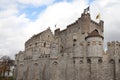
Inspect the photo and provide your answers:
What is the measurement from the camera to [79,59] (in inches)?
2269

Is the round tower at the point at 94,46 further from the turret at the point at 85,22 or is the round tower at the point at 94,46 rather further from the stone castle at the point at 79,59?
the turret at the point at 85,22

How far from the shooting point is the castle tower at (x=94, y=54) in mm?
55487

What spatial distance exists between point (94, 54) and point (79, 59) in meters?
3.75

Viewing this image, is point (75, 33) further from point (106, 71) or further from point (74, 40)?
point (106, 71)

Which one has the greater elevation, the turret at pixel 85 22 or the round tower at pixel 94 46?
the turret at pixel 85 22

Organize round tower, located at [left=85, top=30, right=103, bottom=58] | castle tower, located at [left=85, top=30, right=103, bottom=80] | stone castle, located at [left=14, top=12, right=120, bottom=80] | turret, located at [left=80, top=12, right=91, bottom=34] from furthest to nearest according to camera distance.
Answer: turret, located at [left=80, top=12, right=91, bottom=34] < round tower, located at [left=85, top=30, right=103, bottom=58] < stone castle, located at [left=14, top=12, right=120, bottom=80] < castle tower, located at [left=85, top=30, right=103, bottom=80]

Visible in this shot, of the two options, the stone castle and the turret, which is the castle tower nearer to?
the stone castle

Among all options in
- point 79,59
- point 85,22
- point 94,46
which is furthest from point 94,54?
point 85,22

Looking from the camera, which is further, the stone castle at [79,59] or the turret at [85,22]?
the turret at [85,22]

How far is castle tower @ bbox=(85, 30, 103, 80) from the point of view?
182 feet

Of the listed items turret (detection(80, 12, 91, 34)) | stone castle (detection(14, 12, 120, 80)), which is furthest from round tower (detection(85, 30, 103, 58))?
turret (detection(80, 12, 91, 34))

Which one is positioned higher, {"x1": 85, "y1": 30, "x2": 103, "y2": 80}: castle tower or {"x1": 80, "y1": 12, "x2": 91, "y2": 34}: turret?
{"x1": 80, "y1": 12, "x2": 91, "y2": 34}: turret

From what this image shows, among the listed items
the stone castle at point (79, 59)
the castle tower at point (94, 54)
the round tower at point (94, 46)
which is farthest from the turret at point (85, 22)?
the round tower at point (94, 46)

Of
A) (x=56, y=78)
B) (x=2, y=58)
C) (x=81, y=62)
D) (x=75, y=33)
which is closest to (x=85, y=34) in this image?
(x=75, y=33)
